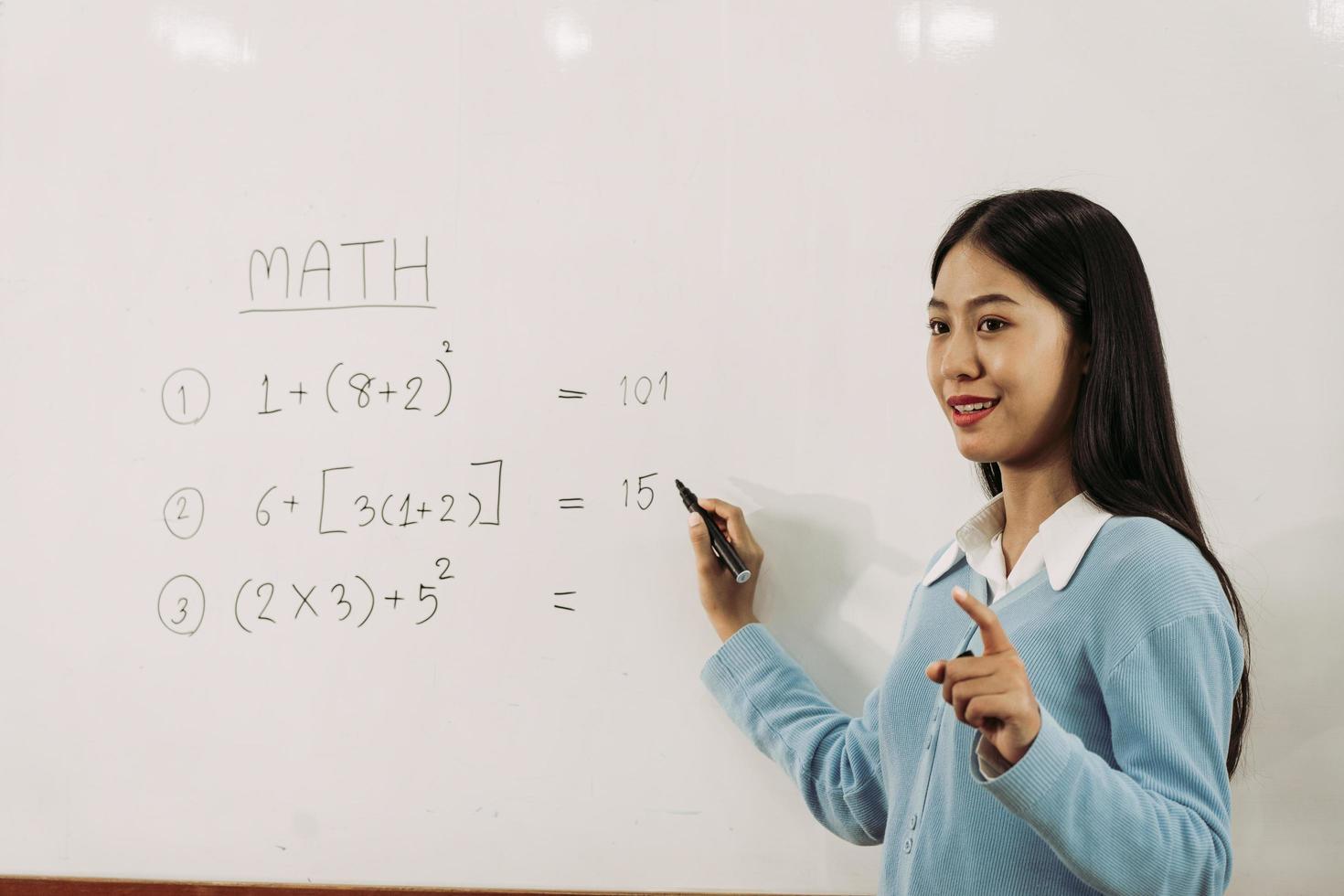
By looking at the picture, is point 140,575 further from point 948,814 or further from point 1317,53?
point 1317,53

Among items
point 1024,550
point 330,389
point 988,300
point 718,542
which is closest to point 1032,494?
point 1024,550

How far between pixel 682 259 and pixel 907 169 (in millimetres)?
216

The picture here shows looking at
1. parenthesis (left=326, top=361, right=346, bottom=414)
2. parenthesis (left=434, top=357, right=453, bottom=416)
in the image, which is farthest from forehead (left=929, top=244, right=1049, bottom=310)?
parenthesis (left=326, top=361, right=346, bottom=414)

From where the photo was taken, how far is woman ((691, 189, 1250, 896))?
0.55 meters

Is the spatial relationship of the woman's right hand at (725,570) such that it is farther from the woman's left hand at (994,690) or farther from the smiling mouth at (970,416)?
the woman's left hand at (994,690)

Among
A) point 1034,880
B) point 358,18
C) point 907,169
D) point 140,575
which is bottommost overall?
point 1034,880

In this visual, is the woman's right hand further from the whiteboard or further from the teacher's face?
the teacher's face

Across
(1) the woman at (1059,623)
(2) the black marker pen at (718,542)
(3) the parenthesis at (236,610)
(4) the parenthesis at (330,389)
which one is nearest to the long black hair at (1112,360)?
(1) the woman at (1059,623)

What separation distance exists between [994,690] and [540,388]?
531mm

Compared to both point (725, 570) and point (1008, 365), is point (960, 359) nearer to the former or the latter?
point (1008, 365)

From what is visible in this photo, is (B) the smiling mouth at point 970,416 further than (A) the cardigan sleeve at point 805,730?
No

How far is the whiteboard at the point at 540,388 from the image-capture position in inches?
33.9

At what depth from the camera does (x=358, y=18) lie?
97 centimetres

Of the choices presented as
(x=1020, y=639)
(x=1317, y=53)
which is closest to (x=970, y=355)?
(x=1020, y=639)
